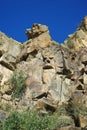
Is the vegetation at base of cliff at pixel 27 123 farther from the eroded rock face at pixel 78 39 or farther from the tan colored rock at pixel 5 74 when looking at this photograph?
the eroded rock face at pixel 78 39

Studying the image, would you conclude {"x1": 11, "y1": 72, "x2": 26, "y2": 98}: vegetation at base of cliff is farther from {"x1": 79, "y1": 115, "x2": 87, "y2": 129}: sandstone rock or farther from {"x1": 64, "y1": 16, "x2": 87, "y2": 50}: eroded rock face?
{"x1": 64, "y1": 16, "x2": 87, "y2": 50}: eroded rock face

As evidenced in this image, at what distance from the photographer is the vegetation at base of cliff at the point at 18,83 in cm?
4434

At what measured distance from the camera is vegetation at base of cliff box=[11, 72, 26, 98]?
4434cm

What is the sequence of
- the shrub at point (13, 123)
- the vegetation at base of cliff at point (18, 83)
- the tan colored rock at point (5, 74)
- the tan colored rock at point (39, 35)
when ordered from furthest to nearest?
the tan colored rock at point (39, 35) → the tan colored rock at point (5, 74) → the vegetation at base of cliff at point (18, 83) → the shrub at point (13, 123)

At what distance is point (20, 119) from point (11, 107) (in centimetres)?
953

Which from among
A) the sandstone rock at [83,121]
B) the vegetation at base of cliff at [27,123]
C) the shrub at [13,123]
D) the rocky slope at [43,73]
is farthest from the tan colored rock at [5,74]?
the shrub at [13,123]

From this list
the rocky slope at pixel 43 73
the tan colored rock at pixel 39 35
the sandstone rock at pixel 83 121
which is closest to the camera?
the sandstone rock at pixel 83 121

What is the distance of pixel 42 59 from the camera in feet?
158

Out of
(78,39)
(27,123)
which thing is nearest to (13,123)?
(27,123)

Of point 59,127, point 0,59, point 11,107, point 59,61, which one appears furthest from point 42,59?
point 59,127

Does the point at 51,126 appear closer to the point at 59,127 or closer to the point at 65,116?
the point at 59,127

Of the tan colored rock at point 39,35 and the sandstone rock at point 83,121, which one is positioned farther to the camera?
the tan colored rock at point 39,35

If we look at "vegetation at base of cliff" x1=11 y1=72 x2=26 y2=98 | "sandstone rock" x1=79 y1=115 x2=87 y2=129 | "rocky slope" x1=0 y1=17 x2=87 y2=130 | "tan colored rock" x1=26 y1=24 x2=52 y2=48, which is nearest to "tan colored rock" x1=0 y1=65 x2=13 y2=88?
"rocky slope" x1=0 y1=17 x2=87 y2=130

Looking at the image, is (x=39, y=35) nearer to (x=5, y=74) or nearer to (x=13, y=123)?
(x=5, y=74)
